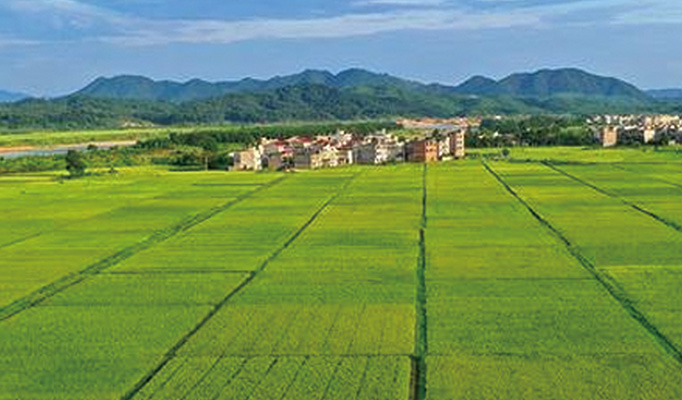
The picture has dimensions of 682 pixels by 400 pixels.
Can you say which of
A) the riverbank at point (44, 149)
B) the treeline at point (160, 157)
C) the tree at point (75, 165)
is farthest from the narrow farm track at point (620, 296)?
the riverbank at point (44, 149)

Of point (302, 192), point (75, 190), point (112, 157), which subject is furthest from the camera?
point (112, 157)

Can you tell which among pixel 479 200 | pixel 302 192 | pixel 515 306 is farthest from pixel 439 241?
pixel 302 192

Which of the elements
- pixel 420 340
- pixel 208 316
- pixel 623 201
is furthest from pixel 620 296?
pixel 623 201

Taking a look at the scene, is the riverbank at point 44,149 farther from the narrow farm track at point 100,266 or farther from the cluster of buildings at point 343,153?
the narrow farm track at point 100,266

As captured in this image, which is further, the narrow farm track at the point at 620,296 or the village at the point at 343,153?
the village at the point at 343,153

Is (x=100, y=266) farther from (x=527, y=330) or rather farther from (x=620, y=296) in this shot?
(x=620, y=296)

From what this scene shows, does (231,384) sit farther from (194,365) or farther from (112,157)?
(112,157)
